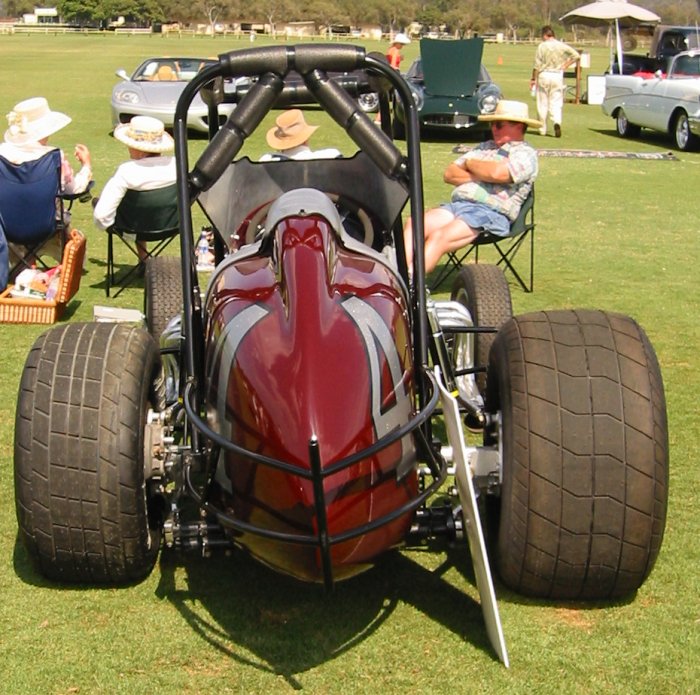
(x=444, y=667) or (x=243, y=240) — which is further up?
(x=243, y=240)

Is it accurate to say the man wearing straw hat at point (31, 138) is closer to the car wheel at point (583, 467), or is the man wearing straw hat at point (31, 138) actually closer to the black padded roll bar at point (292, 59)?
the black padded roll bar at point (292, 59)

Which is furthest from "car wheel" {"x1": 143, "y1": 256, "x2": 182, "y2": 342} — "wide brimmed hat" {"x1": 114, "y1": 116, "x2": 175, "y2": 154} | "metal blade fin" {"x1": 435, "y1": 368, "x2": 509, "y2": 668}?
"metal blade fin" {"x1": 435, "y1": 368, "x2": 509, "y2": 668}

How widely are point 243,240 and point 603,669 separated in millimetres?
2404

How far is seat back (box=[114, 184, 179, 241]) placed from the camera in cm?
806

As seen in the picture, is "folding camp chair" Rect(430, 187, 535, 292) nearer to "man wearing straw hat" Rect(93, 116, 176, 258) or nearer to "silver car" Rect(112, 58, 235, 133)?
"man wearing straw hat" Rect(93, 116, 176, 258)

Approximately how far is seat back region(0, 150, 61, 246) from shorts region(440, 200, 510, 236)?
2.82m

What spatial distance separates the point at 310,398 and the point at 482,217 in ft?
15.9

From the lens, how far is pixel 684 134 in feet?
61.8

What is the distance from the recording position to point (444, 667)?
10.8ft

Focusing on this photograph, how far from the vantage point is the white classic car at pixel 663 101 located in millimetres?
18625

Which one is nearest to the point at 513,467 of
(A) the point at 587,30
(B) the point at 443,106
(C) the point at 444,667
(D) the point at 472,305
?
(C) the point at 444,667

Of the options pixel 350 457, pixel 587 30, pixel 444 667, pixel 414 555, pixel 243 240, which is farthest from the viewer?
pixel 587 30

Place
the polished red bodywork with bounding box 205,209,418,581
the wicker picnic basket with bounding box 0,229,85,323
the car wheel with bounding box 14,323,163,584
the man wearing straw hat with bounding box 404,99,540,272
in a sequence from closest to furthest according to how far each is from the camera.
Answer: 1. the polished red bodywork with bounding box 205,209,418,581
2. the car wheel with bounding box 14,323,163,584
3. the wicker picnic basket with bounding box 0,229,85,323
4. the man wearing straw hat with bounding box 404,99,540,272

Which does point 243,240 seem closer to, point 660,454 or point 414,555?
point 414,555
